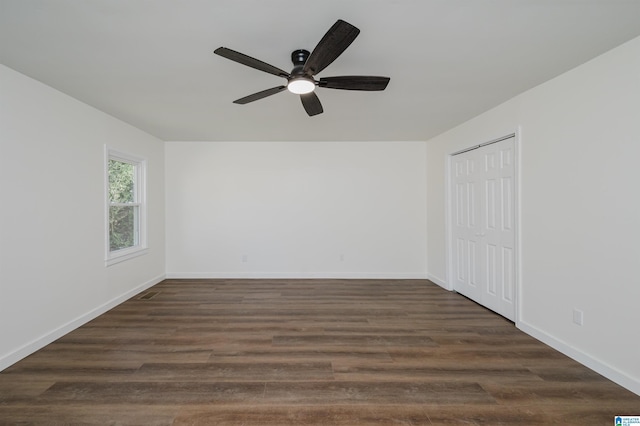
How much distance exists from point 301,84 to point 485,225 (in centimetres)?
294

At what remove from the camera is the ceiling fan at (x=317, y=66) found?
60.8 inches

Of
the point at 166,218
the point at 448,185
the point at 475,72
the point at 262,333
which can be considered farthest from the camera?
the point at 166,218

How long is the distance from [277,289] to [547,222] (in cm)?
349

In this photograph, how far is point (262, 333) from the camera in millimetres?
2898

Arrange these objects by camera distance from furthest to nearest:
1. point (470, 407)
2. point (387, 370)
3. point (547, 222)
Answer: point (547, 222), point (387, 370), point (470, 407)

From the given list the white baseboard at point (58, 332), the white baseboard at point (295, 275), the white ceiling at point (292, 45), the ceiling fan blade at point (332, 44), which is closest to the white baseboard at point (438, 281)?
the white baseboard at point (295, 275)

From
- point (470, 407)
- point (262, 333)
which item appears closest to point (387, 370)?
point (470, 407)

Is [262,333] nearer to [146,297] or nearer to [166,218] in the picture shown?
[146,297]

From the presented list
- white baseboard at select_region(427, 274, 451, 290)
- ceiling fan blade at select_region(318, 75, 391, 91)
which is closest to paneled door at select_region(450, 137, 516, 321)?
white baseboard at select_region(427, 274, 451, 290)

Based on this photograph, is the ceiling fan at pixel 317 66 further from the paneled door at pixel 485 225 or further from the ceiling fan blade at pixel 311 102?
the paneled door at pixel 485 225

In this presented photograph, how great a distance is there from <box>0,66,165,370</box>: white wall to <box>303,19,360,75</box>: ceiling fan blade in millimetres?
2571

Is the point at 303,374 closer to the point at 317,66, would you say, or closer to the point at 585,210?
the point at 317,66

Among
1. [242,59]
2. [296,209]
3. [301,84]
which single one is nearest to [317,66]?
[301,84]

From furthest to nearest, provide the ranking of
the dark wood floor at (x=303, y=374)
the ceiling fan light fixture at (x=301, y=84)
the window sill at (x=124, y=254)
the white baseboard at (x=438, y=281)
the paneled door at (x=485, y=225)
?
1. the white baseboard at (x=438, y=281)
2. the window sill at (x=124, y=254)
3. the paneled door at (x=485, y=225)
4. the ceiling fan light fixture at (x=301, y=84)
5. the dark wood floor at (x=303, y=374)
